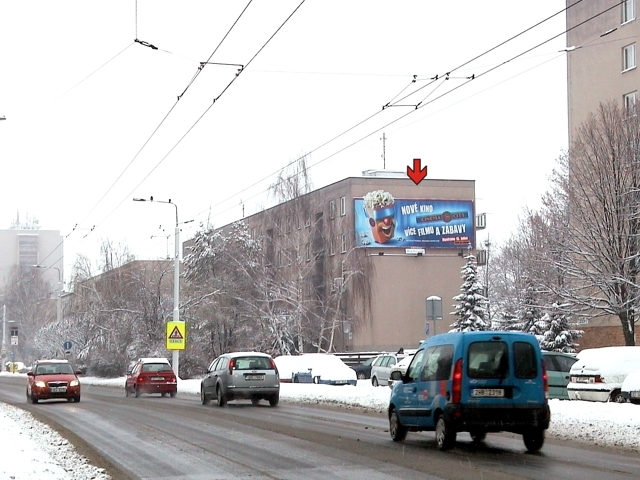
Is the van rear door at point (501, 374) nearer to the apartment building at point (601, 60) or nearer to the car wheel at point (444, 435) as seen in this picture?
the car wheel at point (444, 435)

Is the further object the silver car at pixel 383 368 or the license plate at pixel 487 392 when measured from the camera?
the silver car at pixel 383 368

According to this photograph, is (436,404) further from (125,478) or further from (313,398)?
(313,398)

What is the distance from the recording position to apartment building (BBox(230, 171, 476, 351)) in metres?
64.9

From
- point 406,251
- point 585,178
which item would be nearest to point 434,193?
point 406,251

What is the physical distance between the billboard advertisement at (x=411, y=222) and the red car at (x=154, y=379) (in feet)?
109

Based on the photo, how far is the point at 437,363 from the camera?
1559 cm

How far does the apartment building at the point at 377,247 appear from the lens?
64.9 m

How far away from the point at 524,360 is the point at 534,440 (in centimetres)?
121

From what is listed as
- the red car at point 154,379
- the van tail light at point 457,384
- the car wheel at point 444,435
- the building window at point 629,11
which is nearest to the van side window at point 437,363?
the van tail light at point 457,384

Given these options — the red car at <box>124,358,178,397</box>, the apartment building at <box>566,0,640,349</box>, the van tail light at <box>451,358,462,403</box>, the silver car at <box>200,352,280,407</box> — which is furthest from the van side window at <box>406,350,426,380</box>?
the apartment building at <box>566,0,640,349</box>

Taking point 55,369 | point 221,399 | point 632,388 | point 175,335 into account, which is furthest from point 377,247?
point 632,388

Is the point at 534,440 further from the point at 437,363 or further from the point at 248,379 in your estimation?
the point at 248,379

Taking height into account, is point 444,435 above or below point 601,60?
below

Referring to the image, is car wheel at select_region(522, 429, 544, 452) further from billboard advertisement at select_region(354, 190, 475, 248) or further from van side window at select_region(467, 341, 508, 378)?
billboard advertisement at select_region(354, 190, 475, 248)
